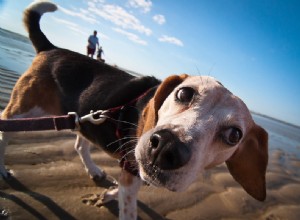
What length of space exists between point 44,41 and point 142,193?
3.06 metres

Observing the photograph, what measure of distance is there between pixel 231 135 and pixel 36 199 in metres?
2.56

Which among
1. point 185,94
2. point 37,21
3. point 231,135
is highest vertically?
point 37,21

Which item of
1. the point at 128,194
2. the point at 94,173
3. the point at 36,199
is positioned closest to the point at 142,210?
the point at 128,194

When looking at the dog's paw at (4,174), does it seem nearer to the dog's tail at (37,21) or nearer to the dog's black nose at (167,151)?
the dog's tail at (37,21)

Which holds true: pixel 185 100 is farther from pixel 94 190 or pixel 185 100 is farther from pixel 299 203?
pixel 299 203

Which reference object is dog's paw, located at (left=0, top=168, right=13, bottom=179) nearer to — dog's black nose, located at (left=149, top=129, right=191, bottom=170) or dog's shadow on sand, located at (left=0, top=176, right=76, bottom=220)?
dog's shadow on sand, located at (left=0, top=176, right=76, bottom=220)

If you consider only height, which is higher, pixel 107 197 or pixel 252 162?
pixel 252 162

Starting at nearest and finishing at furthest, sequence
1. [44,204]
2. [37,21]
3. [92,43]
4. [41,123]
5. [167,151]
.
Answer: [167,151] < [41,123] < [44,204] < [37,21] < [92,43]

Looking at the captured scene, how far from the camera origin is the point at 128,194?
2.93 metres

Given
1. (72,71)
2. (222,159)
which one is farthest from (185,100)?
(72,71)

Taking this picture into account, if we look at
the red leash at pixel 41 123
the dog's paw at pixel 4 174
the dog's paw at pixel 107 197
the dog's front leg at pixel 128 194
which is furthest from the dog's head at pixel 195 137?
the dog's paw at pixel 4 174

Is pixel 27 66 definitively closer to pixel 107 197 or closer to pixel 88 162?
pixel 88 162

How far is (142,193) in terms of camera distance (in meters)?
4.00

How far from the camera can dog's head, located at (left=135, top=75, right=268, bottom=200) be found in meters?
1.94
